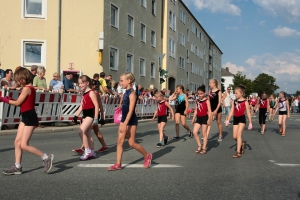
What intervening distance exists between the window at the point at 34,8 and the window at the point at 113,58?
5106 millimetres

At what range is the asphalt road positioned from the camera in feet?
15.0

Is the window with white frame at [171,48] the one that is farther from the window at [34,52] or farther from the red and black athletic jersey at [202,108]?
the red and black athletic jersey at [202,108]

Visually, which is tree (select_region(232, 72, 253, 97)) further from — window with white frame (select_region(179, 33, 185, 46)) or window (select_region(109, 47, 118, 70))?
window (select_region(109, 47, 118, 70))

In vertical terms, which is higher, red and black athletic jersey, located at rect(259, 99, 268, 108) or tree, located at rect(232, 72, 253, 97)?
tree, located at rect(232, 72, 253, 97)

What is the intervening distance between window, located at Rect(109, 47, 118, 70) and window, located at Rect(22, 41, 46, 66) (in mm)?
4534

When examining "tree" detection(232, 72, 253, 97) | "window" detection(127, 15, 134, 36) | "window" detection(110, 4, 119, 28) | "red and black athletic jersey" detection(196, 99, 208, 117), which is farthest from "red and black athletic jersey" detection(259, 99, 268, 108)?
"tree" detection(232, 72, 253, 97)

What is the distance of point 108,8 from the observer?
23.4 m

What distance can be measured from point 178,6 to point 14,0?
26362 mm

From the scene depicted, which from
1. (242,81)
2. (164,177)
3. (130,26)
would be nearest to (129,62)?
(130,26)

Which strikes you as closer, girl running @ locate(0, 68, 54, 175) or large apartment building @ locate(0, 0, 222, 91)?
girl running @ locate(0, 68, 54, 175)

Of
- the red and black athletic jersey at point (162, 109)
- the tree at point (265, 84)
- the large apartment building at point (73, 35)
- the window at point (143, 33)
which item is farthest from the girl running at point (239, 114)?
the tree at point (265, 84)

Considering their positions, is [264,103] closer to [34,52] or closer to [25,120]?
[25,120]

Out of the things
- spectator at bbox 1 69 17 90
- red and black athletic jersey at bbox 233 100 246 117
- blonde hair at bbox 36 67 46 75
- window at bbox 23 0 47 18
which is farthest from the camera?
window at bbox 23 0 47 18

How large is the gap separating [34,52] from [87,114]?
16460mm
